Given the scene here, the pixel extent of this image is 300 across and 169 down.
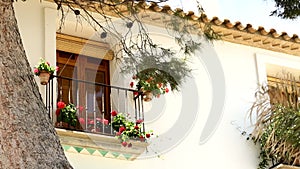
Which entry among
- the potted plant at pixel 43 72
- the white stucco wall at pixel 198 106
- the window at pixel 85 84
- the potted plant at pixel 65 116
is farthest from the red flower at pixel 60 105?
the white stucco wall at pixel 198 106

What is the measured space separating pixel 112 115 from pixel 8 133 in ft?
19.5

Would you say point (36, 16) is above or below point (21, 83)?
above

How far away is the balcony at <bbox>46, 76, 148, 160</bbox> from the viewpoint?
10.1 meters

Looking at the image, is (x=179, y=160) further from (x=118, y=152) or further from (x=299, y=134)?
(x=299, y=134)

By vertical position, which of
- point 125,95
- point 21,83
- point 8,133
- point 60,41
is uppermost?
point 60,41

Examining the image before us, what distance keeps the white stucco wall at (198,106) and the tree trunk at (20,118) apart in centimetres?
525

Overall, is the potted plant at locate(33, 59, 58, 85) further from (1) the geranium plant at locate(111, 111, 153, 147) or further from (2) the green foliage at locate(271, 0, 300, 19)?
(2) the green foliage at locate(271, 0, 300, 19)

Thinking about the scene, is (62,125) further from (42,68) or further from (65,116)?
(42,68)

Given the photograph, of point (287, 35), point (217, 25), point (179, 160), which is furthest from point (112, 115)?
point (287, 35)

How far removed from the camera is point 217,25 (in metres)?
11.9

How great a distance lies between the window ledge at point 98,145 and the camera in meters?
9.91

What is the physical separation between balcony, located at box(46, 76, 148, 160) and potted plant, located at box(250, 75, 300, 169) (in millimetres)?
1861

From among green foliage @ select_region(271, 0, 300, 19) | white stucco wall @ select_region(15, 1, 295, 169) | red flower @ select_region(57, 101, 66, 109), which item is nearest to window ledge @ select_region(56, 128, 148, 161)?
white stucco wall @ select_region(15, 1, 295, 169)

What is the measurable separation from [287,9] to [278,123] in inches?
143
